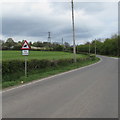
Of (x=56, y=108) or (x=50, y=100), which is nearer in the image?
(x=56, y=108)

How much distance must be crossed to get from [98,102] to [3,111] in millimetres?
3242

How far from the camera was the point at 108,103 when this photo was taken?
17.0ft

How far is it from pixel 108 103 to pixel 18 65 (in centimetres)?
875

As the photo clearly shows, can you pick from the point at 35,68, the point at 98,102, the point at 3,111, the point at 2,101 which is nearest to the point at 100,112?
the point at 98,102

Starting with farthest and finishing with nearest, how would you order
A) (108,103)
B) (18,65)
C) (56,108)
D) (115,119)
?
1. (18,65)
2. (108,103)
3. (56,108)
4. (115,119)

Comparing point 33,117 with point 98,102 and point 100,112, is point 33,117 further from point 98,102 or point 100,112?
point 98,102

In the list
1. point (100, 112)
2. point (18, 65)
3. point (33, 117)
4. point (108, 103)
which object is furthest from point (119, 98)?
point (18, 65)

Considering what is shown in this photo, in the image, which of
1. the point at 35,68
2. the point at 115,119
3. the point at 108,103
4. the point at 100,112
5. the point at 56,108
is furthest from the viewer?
the point at 35,68

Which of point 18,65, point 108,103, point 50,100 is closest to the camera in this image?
point 108,103

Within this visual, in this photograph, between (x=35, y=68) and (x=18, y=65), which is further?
(x=35, y=68)

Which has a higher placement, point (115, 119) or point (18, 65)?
point (18, 65)

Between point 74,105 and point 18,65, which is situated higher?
point 18,65

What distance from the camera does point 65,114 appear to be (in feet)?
13.9

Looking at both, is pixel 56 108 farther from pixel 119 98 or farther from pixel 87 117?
pixel 119 98
